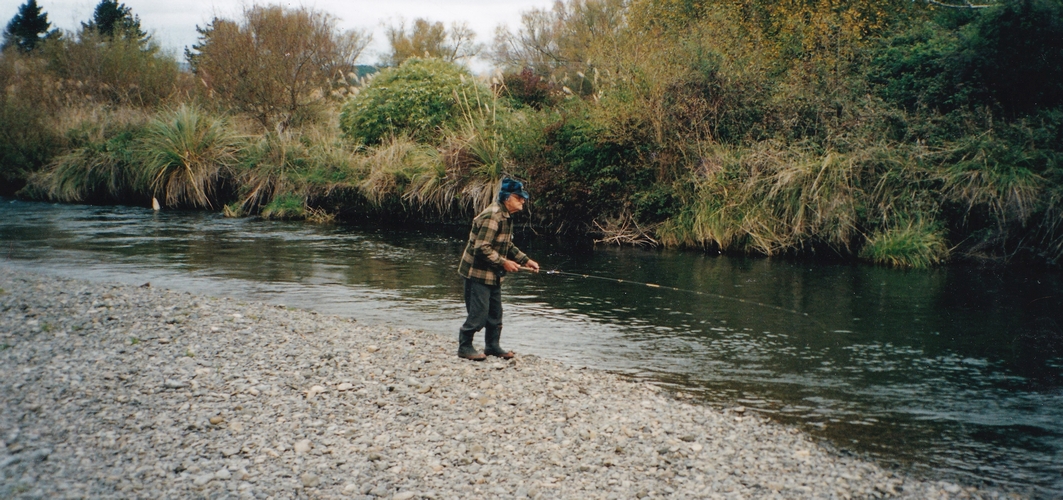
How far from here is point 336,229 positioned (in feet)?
65.8

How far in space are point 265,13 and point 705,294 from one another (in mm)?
19737

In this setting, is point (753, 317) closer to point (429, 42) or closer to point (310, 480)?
point (310, 480)

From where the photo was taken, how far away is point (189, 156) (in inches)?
903

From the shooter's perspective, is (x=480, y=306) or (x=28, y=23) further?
(x=28, y=23)

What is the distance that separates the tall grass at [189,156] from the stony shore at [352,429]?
15.8 m

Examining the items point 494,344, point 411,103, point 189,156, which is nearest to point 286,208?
point 189,156

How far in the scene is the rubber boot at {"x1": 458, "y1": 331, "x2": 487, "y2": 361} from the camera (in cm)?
755

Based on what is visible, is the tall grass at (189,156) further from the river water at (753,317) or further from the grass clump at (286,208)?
the river water at (753,317)

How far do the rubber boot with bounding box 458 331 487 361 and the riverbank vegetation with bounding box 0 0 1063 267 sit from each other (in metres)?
9.67

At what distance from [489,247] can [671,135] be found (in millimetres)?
11097

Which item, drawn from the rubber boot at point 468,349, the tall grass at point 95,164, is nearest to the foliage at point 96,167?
the tall grass at point 95,164

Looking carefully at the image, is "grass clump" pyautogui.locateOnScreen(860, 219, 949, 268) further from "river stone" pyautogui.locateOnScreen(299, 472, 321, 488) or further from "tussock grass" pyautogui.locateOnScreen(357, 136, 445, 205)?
"river stone" pyautogui.locateOnScreen(299, 472, 321, 488)

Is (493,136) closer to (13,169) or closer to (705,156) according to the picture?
(705,156)

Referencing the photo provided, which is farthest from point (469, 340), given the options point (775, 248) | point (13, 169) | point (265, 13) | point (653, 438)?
point (13, 169)
